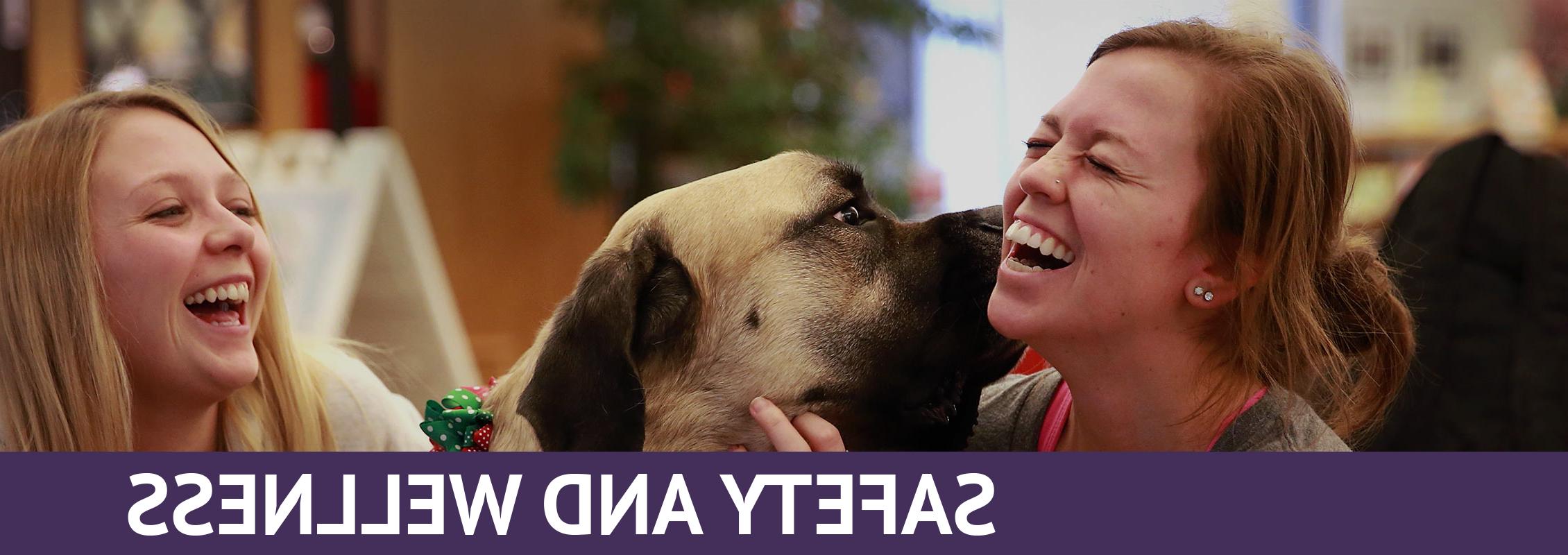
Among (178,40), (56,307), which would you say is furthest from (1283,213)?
(178,40)

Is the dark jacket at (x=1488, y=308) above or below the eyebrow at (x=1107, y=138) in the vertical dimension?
below

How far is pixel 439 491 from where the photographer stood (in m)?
1.39

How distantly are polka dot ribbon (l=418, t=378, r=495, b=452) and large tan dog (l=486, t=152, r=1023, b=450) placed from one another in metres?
0.03

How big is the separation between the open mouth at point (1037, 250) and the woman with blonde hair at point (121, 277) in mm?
1072

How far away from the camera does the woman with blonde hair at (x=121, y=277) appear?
1673 mm

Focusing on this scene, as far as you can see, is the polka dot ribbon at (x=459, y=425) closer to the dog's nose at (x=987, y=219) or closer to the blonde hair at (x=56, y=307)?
the blonde hair at (x=56, y=307)

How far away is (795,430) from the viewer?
5.12 feet

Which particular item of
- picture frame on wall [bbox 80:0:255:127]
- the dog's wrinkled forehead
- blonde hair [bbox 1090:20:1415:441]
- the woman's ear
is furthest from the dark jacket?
picture frame on wall [bbox 80:0:255:127]

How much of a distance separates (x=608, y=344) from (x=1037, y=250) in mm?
546

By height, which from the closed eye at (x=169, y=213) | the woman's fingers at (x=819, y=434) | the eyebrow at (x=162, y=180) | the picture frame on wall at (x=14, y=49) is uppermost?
the picture frame on wall at (x=14, y=49)

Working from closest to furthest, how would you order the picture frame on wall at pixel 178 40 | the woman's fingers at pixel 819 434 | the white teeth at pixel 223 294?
the woman's fingers at pixel 819 434, the white teeth at pixel 223 294, the picture frame on wall at pixel 178 40

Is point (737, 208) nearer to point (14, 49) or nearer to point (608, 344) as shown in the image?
point (608, 344)

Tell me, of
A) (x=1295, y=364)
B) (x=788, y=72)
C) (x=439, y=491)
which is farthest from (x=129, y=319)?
(x=788, y=72)

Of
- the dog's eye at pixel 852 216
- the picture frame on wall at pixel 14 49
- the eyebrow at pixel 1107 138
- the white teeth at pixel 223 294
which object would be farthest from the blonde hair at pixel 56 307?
the picture frame on wall at pixel 14 49
